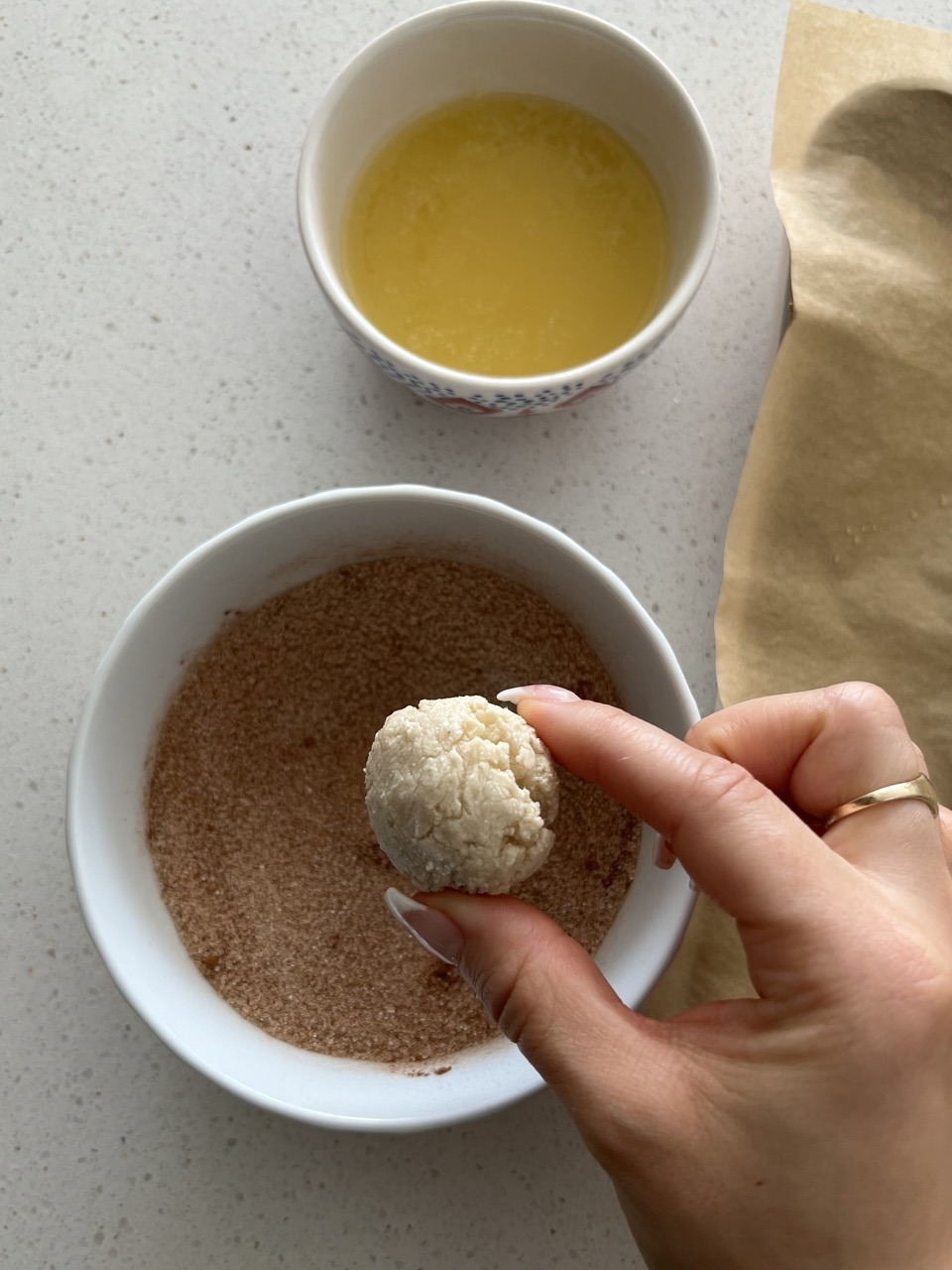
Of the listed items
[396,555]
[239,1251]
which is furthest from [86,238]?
[239,1251]

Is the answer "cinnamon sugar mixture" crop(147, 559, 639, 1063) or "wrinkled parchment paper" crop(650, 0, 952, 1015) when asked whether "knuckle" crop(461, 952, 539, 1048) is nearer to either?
"cinnamon sugar mixture" crop(147, 559, 639, 1063)

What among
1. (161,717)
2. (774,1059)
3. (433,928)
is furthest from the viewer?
(161,717)

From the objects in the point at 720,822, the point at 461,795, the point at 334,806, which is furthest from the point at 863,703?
the point at 334,806

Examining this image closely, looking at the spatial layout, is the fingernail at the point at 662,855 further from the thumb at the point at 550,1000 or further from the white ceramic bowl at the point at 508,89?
the white ceramic bowl at the point at 508,89

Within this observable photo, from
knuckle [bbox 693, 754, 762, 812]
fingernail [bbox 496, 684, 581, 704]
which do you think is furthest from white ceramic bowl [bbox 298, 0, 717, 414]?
knuckle [bbox 693, 754, 762, 812]

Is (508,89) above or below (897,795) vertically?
above

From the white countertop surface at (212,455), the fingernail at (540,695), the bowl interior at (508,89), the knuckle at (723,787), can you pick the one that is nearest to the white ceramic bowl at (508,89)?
the bowl interior at (508,89)

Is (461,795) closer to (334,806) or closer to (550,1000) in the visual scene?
(550,1000)
